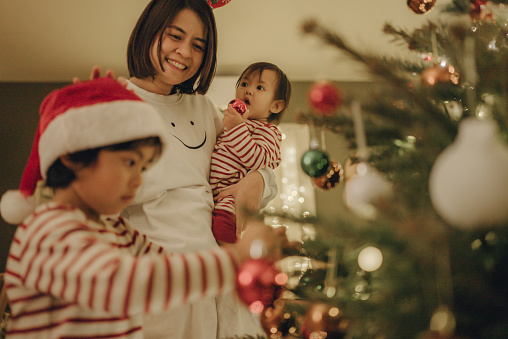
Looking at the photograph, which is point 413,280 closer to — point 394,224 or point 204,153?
point 394,224

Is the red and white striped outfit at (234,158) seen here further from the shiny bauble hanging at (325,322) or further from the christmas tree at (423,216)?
the shiny bauble hanging at (325,322)

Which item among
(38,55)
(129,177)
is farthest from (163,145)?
(38,55)

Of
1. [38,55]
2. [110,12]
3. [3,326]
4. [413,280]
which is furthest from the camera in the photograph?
[38,55]

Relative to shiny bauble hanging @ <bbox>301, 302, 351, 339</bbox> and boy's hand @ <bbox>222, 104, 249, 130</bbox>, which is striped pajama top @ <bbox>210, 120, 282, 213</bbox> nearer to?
boy's hand @ <bbox>222, 104, 249, 130</bbox>

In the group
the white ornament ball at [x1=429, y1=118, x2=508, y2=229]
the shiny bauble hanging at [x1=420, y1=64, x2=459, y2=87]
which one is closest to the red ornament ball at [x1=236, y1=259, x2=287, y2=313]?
the white ornament ball at [x1=429, y1=118, x2=508, y2=229]

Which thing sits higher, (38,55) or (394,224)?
(38,55)

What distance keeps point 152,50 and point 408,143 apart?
2.58ft

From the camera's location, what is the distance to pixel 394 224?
372 mm

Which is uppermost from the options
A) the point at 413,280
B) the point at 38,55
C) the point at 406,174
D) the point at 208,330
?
the point at 38,55

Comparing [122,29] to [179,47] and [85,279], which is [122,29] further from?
[85,279]

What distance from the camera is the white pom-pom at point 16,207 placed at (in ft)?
2.26

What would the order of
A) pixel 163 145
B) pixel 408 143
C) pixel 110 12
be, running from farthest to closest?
pixel 110 12, pixel 163 145, pixel 408 143

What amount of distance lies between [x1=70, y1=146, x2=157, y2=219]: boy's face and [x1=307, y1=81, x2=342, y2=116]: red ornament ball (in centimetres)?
34

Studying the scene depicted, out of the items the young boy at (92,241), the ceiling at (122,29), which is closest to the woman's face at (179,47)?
the young boy at (92,241)
